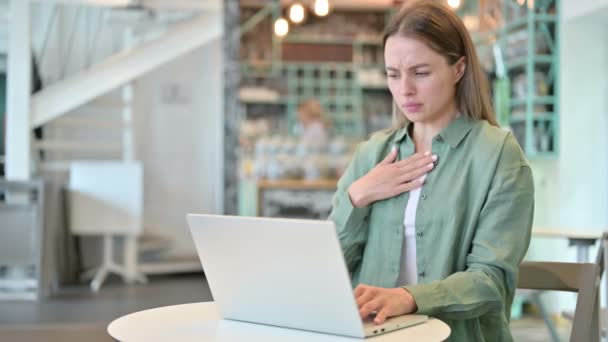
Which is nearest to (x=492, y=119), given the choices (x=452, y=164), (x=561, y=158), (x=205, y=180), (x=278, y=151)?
(x=452, y=164)

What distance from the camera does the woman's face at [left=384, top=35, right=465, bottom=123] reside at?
164cm

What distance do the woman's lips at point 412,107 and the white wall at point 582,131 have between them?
463 centimetres

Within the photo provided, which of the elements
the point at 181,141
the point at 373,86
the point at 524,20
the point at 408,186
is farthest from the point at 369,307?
the point at 373,86

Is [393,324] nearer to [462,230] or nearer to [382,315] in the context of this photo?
[382,315]

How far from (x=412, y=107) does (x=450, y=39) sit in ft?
0.52

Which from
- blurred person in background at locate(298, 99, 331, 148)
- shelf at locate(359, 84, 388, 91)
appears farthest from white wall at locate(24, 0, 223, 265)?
shelf at locate(359, 84, 388, 91)

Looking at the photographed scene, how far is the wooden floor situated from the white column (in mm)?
1254

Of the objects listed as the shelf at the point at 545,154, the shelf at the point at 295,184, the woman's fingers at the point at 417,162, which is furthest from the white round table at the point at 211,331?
the shelf at the point at 295,184

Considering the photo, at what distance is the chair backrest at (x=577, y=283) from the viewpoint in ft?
5.90

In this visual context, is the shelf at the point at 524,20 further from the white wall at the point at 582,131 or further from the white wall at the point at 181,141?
the white wall at the point at 181,141

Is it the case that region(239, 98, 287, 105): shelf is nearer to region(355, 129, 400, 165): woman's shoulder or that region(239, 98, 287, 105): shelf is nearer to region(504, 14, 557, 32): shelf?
region(504, 14, 557, 32): shelf

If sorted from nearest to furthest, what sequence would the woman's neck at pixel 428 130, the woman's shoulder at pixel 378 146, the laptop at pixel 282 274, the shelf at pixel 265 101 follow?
the laptop at pixel 282 274
the woman's neck at pixel 428 130
the woman's shoulder at pixel 378 146
the shelf at pixel 265 101

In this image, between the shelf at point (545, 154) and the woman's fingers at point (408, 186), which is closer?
the woman's fingers at point (408, 186)

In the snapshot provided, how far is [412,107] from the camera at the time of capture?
5.50ft
